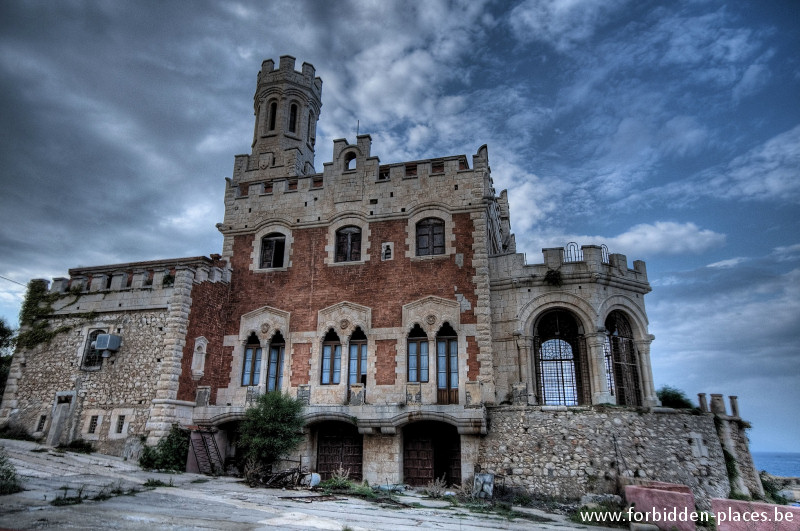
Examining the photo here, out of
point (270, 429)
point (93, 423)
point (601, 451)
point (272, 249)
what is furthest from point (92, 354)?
point (601, 451)

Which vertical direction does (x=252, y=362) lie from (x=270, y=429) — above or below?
above

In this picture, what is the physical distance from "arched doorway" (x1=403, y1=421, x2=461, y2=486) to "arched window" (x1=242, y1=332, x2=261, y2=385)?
6.24 meters

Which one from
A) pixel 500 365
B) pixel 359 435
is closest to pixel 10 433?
pixel 359 435

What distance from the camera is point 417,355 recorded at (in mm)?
18062

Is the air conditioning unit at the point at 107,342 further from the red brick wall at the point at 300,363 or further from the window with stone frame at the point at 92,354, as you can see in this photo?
the red brick wall at the point at 300,363

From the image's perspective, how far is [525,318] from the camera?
18.1 metres

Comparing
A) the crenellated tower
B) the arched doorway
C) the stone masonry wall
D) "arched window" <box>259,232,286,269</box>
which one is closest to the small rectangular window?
"arched window" <box>259,232,286,269</box>

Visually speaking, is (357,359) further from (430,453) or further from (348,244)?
(348,244)

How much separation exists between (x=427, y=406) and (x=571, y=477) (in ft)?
15.2

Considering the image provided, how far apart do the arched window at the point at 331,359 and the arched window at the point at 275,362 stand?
1.71 m

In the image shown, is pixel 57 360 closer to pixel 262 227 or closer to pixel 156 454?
pixel 156 454

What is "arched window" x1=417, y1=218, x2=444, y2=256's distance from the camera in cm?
1927

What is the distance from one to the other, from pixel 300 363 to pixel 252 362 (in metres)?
2.10

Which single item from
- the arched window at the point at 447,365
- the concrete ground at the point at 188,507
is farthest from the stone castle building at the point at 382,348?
the concrete ground at the point at 188,507
